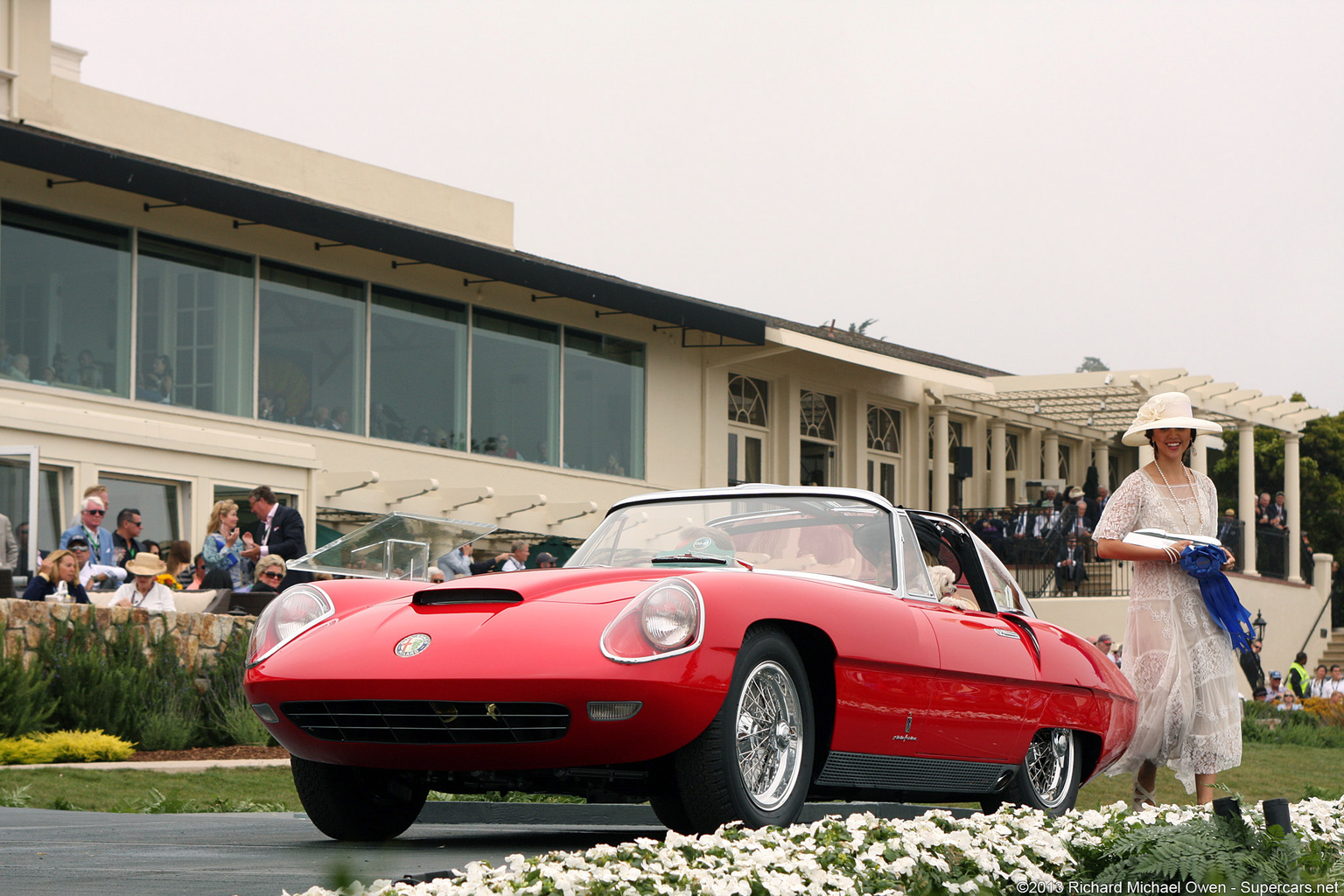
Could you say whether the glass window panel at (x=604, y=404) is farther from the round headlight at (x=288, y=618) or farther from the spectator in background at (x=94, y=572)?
the round headlight at (x=288, y=618)

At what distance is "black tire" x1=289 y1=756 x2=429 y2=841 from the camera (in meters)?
5.91

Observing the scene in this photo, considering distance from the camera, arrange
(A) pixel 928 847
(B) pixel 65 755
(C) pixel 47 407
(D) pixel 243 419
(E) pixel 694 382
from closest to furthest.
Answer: (A) pixel 928 847 → (B) pixel 65 755 → (C) pixel 47 407 → (D) pixel 243 419 → (E) pixel 694 382

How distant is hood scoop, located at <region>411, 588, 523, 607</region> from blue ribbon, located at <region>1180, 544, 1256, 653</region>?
3534mm

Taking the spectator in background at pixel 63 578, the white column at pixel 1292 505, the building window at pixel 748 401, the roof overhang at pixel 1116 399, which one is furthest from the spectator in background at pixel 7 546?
the white column at pixel 1292 505

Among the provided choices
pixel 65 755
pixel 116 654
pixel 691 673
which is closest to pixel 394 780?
pixel 691 673

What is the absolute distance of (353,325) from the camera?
2308 cm

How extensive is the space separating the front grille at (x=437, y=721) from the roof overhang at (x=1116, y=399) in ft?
85.9

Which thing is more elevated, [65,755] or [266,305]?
[266,305]

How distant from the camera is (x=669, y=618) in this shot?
5176 mm

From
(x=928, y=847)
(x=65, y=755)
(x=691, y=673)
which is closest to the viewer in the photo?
(x=928, y=847)

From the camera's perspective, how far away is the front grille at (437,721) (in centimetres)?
512

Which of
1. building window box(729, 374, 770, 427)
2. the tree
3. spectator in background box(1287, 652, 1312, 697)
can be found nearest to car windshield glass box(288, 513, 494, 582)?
building window box(729, 374, 770, 427)

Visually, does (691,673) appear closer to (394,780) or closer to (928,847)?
(928,847)

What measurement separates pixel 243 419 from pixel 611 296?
273 inches
